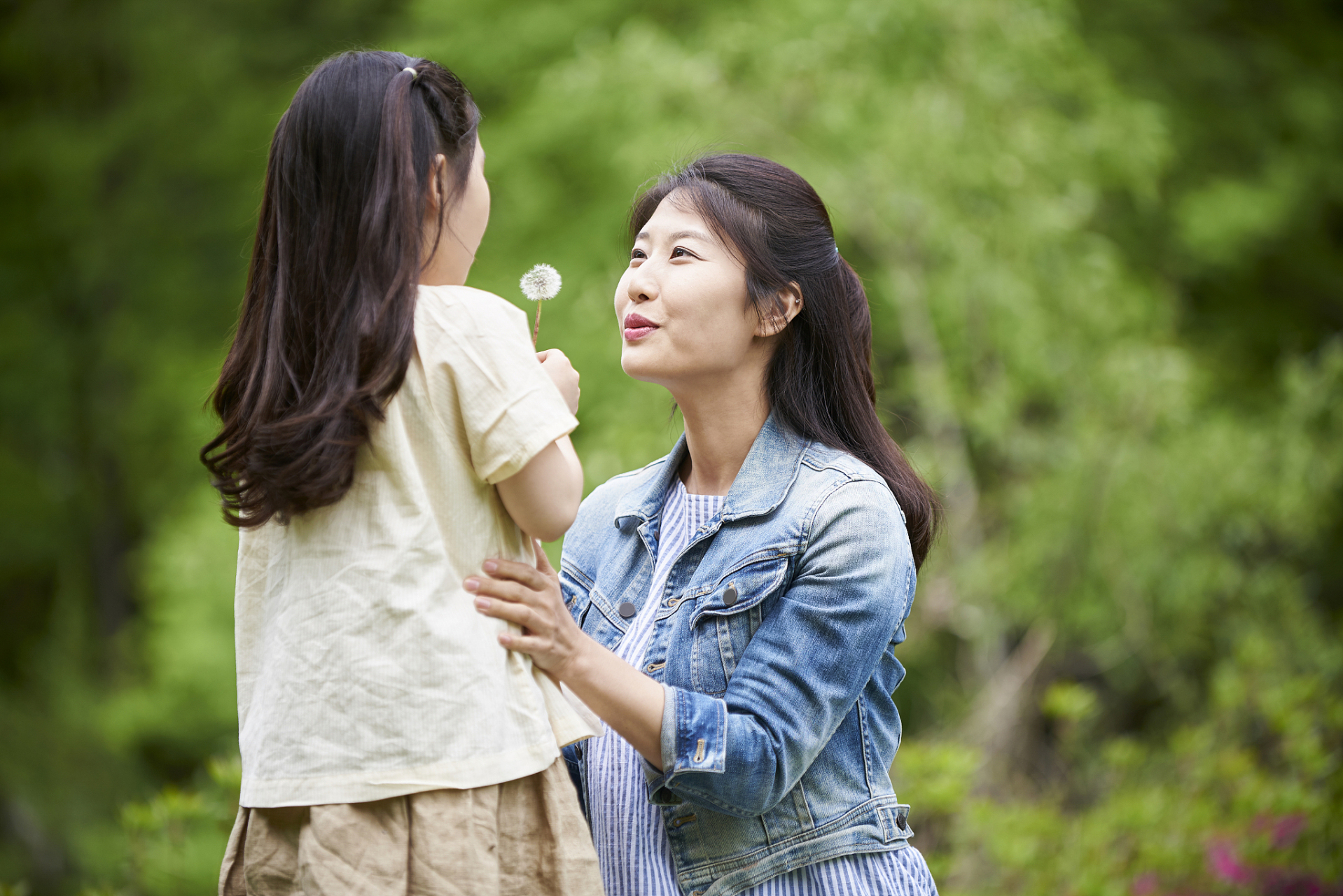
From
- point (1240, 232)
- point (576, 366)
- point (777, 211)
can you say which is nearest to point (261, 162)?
point (576, 366)

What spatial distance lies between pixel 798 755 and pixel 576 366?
473 cm

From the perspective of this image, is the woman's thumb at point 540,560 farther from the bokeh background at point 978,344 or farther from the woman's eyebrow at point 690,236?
the bokeh background at point 978,344

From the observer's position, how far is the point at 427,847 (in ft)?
4.54

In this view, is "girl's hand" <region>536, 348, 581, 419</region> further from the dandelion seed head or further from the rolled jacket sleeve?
the rolled jacket sleeve

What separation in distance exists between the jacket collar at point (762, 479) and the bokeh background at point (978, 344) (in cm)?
123

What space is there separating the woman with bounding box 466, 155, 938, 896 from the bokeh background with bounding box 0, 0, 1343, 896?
48.2 inches

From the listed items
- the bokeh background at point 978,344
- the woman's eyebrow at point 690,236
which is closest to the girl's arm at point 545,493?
the woman's eyebrow at point 690,236

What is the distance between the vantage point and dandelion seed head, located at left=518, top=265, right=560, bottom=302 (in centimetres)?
181

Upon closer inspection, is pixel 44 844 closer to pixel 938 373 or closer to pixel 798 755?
pixel 938 373

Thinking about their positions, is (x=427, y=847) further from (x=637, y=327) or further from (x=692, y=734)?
(x=637, y=327)

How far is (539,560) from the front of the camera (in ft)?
5.36

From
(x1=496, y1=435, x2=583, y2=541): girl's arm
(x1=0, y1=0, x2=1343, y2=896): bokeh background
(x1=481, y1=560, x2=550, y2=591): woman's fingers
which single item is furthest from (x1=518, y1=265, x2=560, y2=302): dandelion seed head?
(x1=0, y1=0, x2=1343, y2=896): bokeh background

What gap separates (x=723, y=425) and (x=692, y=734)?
611 millimetres

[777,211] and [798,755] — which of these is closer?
[798,755]
